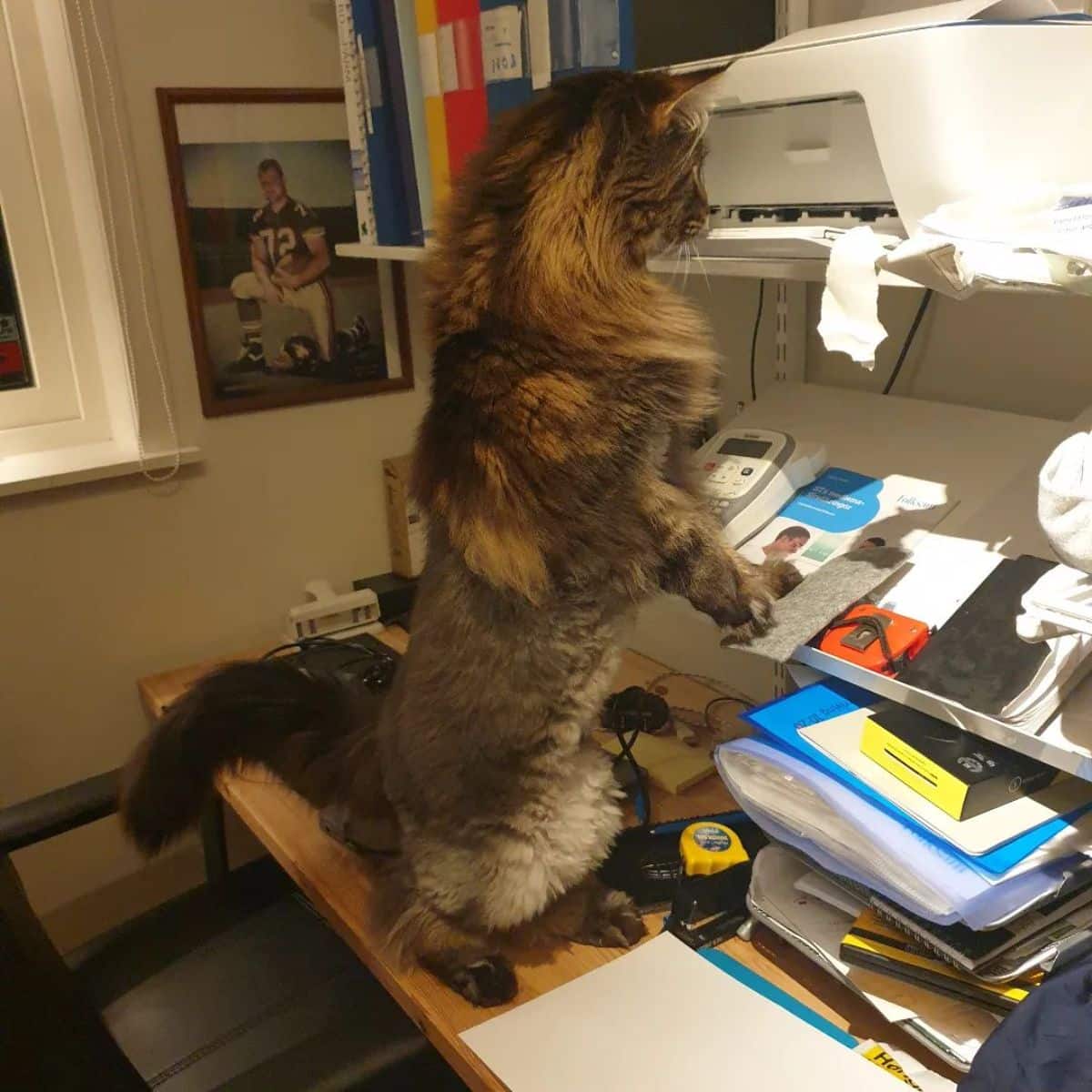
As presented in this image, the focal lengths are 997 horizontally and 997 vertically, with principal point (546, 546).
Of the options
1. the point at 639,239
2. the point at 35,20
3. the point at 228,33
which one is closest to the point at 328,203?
the point at 228,33

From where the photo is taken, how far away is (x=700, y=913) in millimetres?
1104

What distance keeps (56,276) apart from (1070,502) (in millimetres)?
1546

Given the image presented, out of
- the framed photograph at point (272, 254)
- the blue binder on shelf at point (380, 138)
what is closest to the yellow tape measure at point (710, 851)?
the blue binder on shelf at point (380, 138)

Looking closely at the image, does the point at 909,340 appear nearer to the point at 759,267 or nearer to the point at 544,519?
the point at 759,267

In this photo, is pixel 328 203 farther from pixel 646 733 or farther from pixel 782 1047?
pixel 782 1047

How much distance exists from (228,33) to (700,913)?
5.01 ft

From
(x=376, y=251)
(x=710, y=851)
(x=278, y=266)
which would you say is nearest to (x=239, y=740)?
(x=710, y=851)

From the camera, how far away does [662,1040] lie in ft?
3.10

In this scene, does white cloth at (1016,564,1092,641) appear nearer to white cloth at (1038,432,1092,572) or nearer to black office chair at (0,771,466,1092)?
white cloth at (1038,432,1092,572)

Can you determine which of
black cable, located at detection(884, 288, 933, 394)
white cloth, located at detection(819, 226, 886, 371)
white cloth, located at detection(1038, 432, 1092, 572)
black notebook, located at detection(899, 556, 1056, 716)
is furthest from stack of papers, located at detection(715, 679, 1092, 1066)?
black cable, located at detection(884, 288, 933, 394)

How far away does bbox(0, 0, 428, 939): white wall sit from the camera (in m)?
1.62

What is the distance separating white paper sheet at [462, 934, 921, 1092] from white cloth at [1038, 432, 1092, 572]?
1.61 feet

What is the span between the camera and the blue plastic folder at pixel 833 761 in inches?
32.3

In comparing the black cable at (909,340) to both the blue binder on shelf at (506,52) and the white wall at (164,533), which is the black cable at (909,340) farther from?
the white wall at (164,533)
